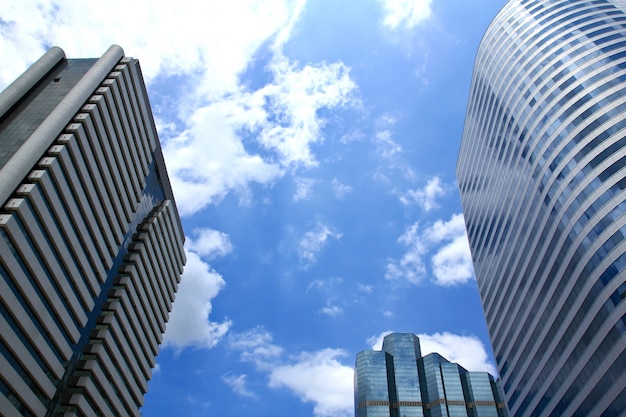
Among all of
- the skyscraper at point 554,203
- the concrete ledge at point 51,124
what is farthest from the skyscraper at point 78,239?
the skyscraper at point 554,203

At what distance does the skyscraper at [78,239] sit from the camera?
48406 mm

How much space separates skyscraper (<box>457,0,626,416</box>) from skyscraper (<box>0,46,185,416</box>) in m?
61.5

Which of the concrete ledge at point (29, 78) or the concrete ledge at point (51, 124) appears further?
the concrete ledge at point (29, 78)

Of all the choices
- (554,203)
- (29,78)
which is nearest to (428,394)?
(554,203)

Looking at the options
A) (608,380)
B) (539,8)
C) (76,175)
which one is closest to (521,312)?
(608,380)

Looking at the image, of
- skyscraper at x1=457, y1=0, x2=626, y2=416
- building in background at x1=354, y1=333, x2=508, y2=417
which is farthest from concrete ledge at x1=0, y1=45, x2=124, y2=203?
building in background at x1=354, y1=333, x2=508, y2=417

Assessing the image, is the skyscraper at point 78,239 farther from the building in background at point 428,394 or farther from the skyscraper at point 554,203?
the building in background at point 428,394

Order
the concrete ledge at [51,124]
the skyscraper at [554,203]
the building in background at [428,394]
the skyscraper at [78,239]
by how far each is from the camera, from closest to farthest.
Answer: the skyscraper at [78,239]
the concrete ledge at [51,124]
the skyscraper at [554,203]
the building in background at [428,394]

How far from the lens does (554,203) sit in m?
68.4

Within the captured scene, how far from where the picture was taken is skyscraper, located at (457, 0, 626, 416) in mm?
58062

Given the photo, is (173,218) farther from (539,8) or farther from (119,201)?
(539,8)

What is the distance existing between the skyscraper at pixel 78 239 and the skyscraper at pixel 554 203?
202 feet

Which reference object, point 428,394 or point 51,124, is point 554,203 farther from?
point 428,394

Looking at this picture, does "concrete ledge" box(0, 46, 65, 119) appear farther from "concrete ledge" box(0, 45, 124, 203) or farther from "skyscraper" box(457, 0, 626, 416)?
"skyscraper" box(457, 0, 626, 416)
